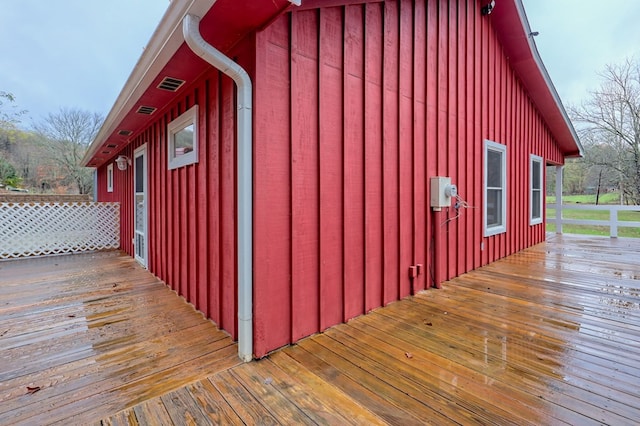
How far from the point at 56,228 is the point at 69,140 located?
13204mm

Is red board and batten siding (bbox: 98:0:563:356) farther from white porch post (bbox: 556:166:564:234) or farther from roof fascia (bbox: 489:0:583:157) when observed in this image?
white porch post (bbox: 556:166:564:234)

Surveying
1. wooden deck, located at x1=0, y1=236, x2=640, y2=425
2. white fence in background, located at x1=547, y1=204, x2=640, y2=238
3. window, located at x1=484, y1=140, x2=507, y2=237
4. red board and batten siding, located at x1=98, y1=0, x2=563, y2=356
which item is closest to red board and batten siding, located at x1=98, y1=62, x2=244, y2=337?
red board and batten siding, located at x1=98, y1=0, x2=563, y2=356

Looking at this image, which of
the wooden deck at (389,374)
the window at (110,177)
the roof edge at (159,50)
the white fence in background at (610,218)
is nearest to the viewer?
the wooden deck at (389,374)

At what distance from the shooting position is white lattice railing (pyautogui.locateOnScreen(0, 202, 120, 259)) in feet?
19.7

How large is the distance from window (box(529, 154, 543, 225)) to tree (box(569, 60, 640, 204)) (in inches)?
383

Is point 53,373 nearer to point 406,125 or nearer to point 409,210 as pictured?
point 409,210

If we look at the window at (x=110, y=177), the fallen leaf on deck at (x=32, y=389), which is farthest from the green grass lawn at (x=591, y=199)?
the fallen leaf on deck at (x=32, y=389)

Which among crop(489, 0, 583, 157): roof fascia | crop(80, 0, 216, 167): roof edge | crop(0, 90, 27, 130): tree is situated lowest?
crop(80, 0, 216, 167): roof edge

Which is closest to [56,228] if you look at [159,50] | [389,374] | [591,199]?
[159,50]

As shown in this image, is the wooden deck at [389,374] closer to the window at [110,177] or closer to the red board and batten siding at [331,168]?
the red board and batten siding at [331,168]

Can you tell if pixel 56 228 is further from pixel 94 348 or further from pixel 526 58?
pixel 526 58

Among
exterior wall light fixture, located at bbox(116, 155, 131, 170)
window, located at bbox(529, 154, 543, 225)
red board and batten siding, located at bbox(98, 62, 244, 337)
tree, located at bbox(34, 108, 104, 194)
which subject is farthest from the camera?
tree, located at bbox(34, 108, 104, 194)

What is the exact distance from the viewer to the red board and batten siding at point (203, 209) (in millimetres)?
2521

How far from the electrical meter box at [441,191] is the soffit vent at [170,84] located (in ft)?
10.1
